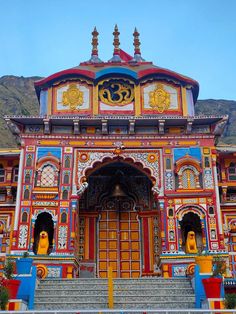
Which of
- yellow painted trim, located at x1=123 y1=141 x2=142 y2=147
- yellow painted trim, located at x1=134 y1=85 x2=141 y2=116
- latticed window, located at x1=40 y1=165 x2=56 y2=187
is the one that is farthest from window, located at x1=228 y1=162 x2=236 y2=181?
latticed window, located at x1=40 y1=165 x2=56 y2=187

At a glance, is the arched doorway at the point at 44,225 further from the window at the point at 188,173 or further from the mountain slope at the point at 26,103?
the mountain slope at the point at 26,103

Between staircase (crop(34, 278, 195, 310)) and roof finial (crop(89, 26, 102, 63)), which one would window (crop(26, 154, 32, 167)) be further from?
roof finial (crop(89, 26, 102, 63))

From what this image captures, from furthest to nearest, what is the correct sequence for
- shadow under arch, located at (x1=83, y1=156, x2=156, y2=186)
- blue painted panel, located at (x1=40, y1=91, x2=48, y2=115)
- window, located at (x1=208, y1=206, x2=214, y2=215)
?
blue painted panel, located at (x1=40, y1=91, x2=48, y2=115), shadow under arch, located at (x1=83, y1=156, x2=156, y2=186), window, located at (x1=208, y1=206, x2=214, y2=215)

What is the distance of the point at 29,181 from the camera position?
684 inches

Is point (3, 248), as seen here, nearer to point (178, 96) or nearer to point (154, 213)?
point (154, 213)

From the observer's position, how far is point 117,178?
19516 mm

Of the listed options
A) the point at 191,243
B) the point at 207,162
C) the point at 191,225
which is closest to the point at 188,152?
the point at 207,162

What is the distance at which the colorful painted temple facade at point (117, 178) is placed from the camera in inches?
663

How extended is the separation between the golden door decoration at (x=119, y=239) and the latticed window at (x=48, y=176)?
289 cm

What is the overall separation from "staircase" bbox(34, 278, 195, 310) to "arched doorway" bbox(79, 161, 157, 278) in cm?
410

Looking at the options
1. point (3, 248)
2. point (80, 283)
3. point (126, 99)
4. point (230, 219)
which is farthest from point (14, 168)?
point (230, 219)

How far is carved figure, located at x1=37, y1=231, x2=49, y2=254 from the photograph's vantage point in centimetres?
1642

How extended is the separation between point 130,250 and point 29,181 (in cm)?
495

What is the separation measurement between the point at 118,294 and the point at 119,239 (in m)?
5.71
